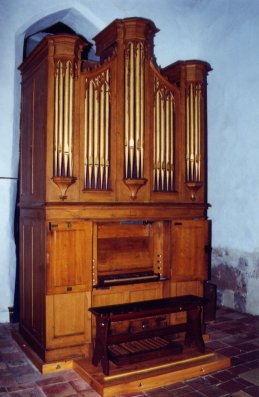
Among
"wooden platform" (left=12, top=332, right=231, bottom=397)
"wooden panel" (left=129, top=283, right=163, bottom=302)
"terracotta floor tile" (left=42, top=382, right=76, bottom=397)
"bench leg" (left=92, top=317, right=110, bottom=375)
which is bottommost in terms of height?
"terracotta floor tile" (left=42, top=382, right=76, bottom=397)

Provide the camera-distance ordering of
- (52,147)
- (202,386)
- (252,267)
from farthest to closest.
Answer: (252,267), (52,147), (202,386)

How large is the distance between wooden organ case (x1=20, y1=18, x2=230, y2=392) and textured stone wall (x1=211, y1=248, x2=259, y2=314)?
1605 mm

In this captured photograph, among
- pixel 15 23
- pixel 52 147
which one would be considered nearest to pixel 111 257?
pixel 52 147

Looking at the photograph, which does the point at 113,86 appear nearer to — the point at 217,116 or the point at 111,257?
the point at 111,257

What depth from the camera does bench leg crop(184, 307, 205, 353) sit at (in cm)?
517

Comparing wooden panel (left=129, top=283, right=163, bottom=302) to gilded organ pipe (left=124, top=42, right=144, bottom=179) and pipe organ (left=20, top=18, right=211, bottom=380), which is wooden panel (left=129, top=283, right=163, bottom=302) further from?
gilded organ pipe (left=124, top=42, right=144, bottom=179)

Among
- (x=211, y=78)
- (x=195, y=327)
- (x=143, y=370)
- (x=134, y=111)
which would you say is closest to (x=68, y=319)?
(x=143, y=370)

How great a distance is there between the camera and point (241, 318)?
6.93 meters

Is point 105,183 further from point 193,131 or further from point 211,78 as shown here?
point 211,78

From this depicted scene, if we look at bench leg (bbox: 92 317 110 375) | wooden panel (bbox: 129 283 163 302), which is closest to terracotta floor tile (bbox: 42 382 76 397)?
bench leg (bbox: 92 317 110 375)

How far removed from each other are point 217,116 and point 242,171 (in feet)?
4.39

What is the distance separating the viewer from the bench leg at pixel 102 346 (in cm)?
452

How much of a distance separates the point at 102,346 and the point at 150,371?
0.65 m

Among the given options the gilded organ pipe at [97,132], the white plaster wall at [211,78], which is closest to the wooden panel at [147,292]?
the gilded organ pipe at [97,132]
